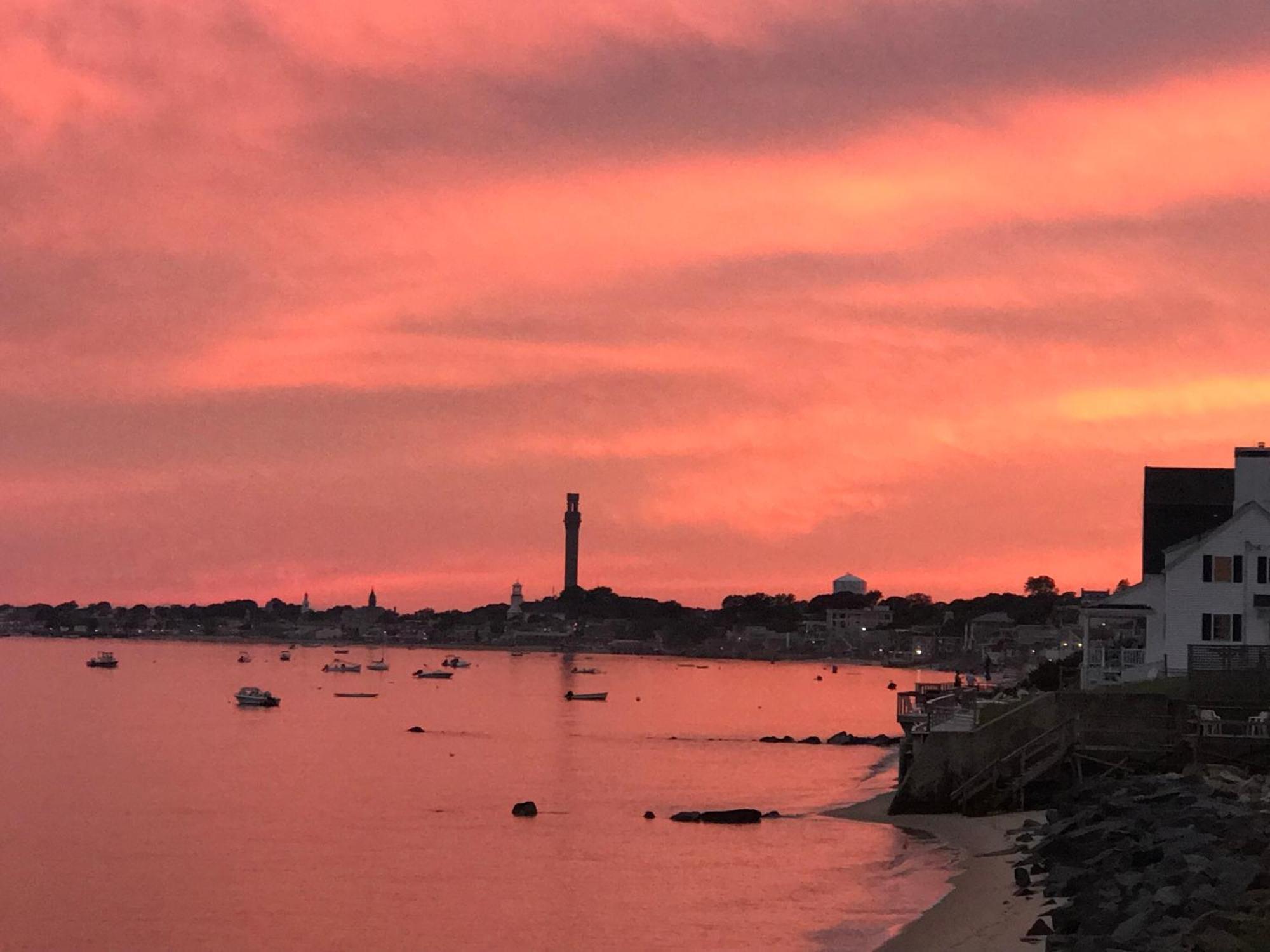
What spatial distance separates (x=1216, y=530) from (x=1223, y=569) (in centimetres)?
127

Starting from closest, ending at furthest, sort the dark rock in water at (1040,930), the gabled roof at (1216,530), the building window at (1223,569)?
the dark rock in water at (1040,930) < the gabled roof at (1216,530) < the building window at (1223,569)

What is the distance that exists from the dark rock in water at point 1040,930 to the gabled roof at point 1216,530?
93.5 feet

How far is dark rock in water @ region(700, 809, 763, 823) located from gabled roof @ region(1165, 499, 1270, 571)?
16650mm

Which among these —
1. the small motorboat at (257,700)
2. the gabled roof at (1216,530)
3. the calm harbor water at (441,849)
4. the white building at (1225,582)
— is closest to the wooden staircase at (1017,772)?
the calm harbor water at (441,849)

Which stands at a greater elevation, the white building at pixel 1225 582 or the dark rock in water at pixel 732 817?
the white building at pixel 1225 582

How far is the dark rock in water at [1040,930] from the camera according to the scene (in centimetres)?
3161

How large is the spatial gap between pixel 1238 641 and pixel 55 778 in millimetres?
57617

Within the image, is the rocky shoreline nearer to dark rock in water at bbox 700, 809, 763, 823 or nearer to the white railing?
the white railing

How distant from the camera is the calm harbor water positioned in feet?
142

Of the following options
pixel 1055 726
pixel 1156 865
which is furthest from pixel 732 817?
pixel 1156 865

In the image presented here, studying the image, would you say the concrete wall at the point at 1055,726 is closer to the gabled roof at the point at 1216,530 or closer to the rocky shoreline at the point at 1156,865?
the rocky shoreline at the point at 1156,865

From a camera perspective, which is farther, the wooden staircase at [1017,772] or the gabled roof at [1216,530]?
the gabled roof at [1216,530]

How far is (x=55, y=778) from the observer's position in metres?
89.0

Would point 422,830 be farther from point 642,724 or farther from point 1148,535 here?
point 642,724
